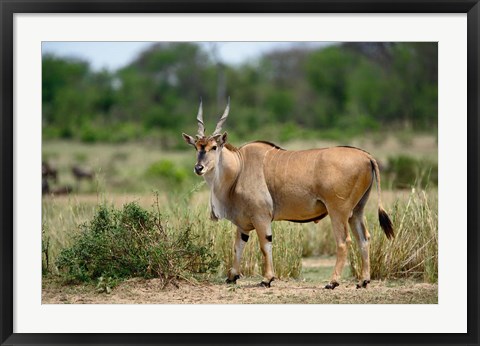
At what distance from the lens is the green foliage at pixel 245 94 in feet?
134

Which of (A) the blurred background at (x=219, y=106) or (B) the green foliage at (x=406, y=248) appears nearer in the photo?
(B) the green foliage at (x=406, y=248)

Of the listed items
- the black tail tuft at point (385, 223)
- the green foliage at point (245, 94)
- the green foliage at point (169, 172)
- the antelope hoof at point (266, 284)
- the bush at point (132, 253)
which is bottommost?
the antelope hoof at point (266, 284)

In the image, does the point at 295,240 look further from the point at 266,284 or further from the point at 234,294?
the point at 234,294

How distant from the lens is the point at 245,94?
5169 centimetres

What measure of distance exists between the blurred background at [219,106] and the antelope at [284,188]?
36.6ft

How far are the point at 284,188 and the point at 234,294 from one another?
154cm

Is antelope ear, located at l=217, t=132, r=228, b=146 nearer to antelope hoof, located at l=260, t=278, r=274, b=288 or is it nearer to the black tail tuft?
antelope hoof, located at l=260, t=278, r=274, b=288

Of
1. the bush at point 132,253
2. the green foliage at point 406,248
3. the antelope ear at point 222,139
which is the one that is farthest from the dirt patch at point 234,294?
the antelope ear at point 222,139

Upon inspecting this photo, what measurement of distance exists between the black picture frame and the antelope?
1.80 metres

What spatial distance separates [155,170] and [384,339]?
1780 centimetres

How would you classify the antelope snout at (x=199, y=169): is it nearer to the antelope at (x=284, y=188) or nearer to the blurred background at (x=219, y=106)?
the antelope at (x=284, y=188)

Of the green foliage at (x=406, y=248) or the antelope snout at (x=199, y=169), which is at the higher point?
the antelope snout at (x=199, y=169)

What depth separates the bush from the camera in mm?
11242

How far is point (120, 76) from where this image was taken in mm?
52156
